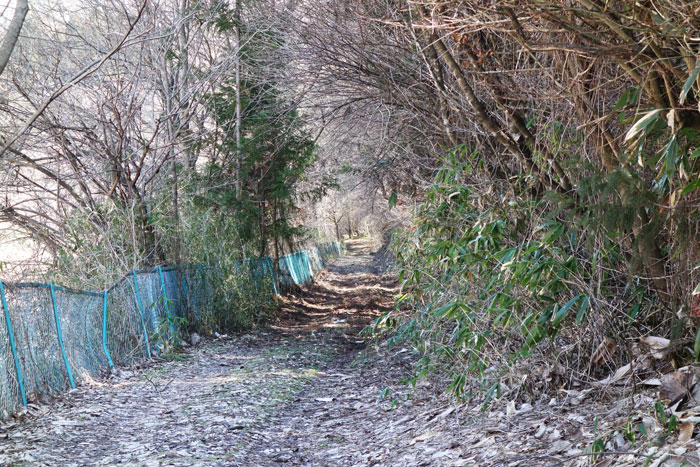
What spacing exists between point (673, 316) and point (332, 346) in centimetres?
802

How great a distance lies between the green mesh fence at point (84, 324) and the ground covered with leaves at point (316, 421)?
314 mm

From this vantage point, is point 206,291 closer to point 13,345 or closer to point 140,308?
point 140,308

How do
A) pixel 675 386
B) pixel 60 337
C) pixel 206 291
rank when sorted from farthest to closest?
pixel 206 291 < pixel 60 337 < pixel 675 386

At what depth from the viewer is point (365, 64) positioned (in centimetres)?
729

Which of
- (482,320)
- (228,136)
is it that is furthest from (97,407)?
(228,136)

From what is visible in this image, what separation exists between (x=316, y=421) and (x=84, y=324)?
3.66m

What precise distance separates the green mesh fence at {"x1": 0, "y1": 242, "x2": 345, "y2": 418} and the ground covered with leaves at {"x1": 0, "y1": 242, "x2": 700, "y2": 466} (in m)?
0.31

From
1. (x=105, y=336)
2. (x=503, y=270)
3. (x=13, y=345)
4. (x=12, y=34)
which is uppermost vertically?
(x=12, y=34)

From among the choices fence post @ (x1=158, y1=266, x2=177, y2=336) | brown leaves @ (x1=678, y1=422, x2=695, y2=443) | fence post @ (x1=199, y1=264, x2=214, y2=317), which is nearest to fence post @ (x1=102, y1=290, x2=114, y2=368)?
fence post @ (x1=158, y1=266, x2=177, y2=336)

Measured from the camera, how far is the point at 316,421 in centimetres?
630

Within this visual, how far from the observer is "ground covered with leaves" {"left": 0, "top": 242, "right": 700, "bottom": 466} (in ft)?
11.5

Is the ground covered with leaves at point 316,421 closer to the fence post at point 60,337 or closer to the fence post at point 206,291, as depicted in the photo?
the fence post at point 60,337

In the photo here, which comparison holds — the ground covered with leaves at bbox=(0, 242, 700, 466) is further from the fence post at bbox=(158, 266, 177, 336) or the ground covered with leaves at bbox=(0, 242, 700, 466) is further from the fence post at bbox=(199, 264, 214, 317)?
the fence post at bbox=(199, 264, 214, 317)

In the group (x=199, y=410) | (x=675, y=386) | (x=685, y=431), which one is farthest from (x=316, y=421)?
(x=685, y=431)
